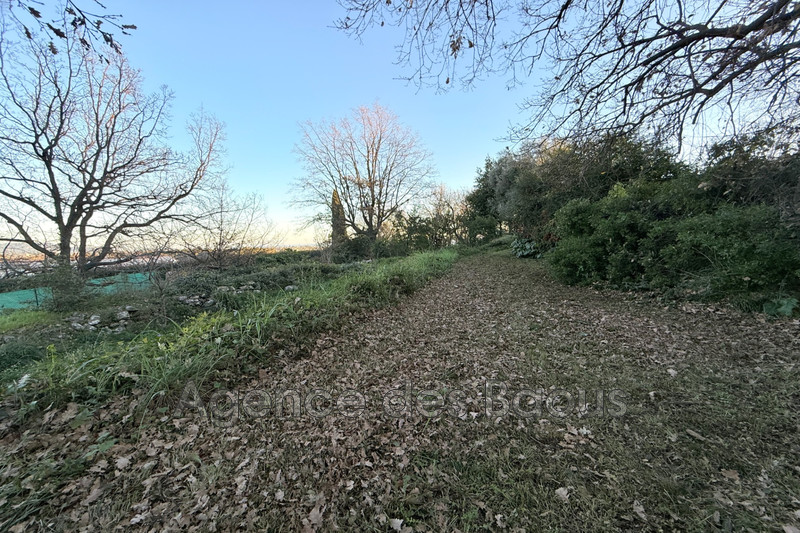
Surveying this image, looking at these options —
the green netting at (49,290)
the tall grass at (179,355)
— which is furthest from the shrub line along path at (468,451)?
the green netting at (49,290)

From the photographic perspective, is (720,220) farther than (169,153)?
No

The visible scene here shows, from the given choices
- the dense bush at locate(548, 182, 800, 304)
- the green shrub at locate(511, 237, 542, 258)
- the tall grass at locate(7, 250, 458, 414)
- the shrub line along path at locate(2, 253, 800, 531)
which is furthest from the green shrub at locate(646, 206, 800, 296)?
the green shrub at locate(511, 237, 542, 258)

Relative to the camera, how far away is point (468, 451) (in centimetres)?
188

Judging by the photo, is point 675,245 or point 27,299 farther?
point 27,299

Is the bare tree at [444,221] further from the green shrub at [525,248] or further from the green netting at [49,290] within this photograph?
the green netting at [49,290]

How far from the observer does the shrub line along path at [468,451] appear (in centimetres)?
145

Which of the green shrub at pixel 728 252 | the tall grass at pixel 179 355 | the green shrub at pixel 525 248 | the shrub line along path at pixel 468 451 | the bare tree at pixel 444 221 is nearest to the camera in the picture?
the shrub line along path at pixel 468 451

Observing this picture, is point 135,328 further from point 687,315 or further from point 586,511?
point 687,315

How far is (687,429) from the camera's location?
193 cm

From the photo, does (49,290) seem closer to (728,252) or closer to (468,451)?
(468,451)

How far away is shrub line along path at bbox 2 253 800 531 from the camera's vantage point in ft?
4.75

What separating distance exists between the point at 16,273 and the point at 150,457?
27.2 feet

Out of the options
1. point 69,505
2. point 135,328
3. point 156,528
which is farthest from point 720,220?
point 135,328

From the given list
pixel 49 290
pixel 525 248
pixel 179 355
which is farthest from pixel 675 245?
pixel 49 290
